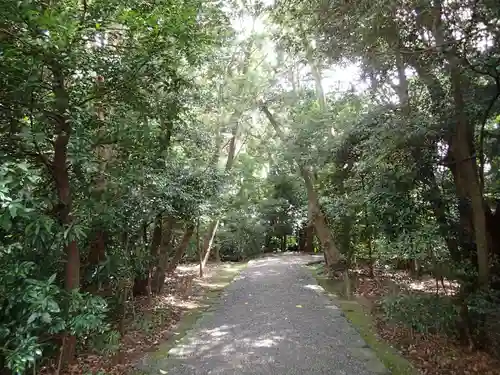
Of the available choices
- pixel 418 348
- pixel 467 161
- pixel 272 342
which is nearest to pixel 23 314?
pixel 272 342

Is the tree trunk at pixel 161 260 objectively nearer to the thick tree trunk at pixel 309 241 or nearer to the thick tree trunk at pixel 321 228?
the thick tree trunk at pixel 321 228

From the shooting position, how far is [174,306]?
690 centimetres

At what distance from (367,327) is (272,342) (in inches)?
62.3

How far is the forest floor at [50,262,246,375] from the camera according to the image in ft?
13.3

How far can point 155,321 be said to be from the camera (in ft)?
18.9

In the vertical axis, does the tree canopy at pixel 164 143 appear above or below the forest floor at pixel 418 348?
above

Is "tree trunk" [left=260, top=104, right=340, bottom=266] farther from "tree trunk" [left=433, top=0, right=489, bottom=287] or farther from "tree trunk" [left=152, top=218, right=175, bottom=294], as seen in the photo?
"tree trunk" [left=433, top=0, right=489, bottom=287]

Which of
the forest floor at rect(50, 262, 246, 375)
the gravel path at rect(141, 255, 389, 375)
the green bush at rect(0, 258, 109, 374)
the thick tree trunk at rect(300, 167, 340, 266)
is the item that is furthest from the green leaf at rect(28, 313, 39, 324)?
the thick tree trunk at rect(300, 167, 340, 266)

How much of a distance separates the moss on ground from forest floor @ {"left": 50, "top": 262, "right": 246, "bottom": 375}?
98.7 inches

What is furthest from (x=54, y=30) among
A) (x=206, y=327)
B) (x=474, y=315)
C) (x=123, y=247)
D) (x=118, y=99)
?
(x=474, y=315)

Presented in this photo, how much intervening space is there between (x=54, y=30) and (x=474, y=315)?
16.5 ft

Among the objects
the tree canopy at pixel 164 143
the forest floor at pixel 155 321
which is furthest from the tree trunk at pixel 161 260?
the forest floor at pixel 155 321

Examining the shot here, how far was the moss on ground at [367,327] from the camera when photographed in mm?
4062

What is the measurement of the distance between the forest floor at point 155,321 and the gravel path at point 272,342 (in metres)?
0.30
